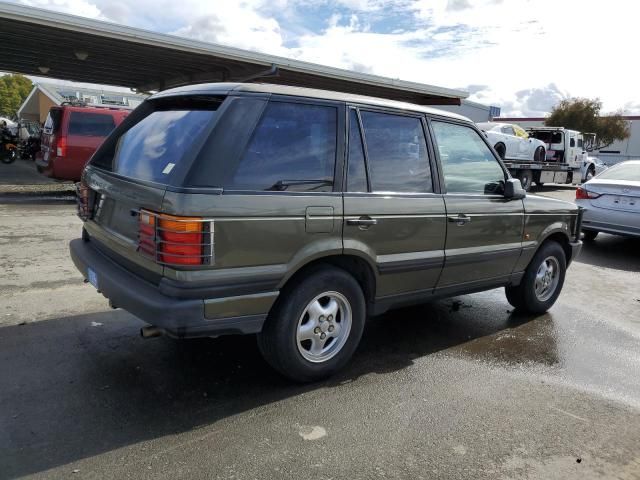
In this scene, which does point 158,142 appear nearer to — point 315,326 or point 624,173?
point 315,326

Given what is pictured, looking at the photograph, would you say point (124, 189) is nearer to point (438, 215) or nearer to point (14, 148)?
point (438, 215)

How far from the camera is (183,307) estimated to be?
275 centimetres

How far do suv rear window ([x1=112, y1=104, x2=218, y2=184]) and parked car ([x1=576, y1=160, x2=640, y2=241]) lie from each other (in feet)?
25.5

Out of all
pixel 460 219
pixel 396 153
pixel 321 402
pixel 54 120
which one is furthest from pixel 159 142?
pixel 54 120

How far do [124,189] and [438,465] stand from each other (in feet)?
8.10

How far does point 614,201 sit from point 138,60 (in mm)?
13658

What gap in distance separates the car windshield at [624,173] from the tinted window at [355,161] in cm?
737

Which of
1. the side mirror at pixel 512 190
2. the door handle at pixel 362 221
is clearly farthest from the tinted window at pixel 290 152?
the side mirror at pixel 512 190

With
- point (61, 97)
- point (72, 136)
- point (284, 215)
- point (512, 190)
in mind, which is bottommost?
point (284, 215)

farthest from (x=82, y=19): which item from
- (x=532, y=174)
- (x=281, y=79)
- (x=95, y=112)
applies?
(x=532, y=174)

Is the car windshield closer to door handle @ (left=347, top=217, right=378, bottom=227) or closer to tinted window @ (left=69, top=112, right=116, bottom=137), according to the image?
door handle @ (left=347, top=217, right=378, bottom=227)

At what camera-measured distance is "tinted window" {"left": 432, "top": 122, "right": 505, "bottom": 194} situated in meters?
4.12

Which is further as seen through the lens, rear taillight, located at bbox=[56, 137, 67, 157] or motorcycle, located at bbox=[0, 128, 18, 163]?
motorcycle, located at bbox=[0, 128, 18, 163]

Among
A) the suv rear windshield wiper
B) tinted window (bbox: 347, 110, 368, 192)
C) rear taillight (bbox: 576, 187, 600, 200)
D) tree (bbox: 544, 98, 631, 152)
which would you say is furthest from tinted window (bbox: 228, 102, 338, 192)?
tree (bbox: 544, 98, 631, 152)
